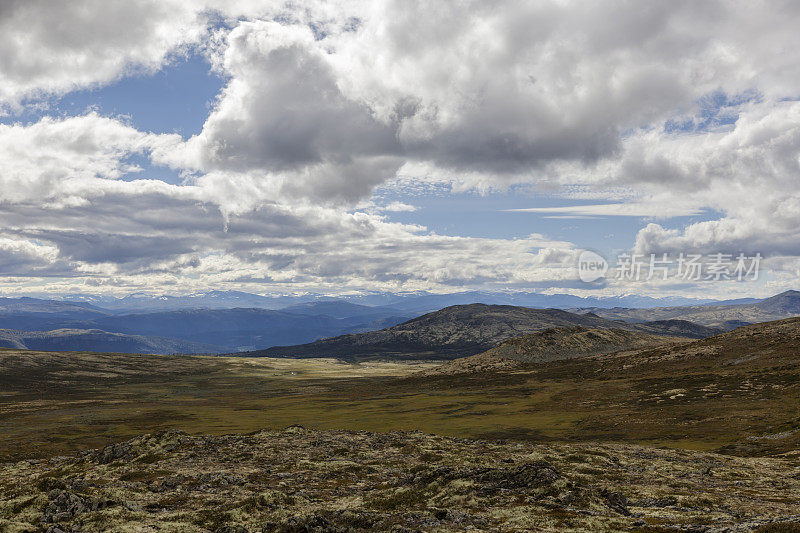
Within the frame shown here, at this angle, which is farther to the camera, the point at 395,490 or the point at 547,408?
the point at 547,408

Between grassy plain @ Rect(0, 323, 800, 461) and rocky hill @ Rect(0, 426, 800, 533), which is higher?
rocky hill @ Rect(0, 426, 800, 533)

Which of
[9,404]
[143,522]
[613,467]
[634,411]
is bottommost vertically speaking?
[9,404]

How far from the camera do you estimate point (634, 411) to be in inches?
3844

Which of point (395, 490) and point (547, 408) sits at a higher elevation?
point (395, 490)

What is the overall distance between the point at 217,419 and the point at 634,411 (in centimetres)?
10567

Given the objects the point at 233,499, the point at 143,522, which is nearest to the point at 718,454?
the point at 233,499

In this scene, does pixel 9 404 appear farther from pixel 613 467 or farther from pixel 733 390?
pixel 733 390

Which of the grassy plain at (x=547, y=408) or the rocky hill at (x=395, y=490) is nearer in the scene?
the rocky hill at (x=395, y=490)

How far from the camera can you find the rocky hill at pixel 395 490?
89.9 feet

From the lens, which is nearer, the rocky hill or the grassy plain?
the rocky hill

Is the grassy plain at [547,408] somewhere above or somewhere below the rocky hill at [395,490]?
below

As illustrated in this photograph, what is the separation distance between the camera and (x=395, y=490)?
123 feet

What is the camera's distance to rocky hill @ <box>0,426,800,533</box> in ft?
89.9

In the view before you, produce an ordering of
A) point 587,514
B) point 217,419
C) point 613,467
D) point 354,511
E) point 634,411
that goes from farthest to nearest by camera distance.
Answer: point 217,419
point 634,411
point 613,467
point 354,511
point 587,514
